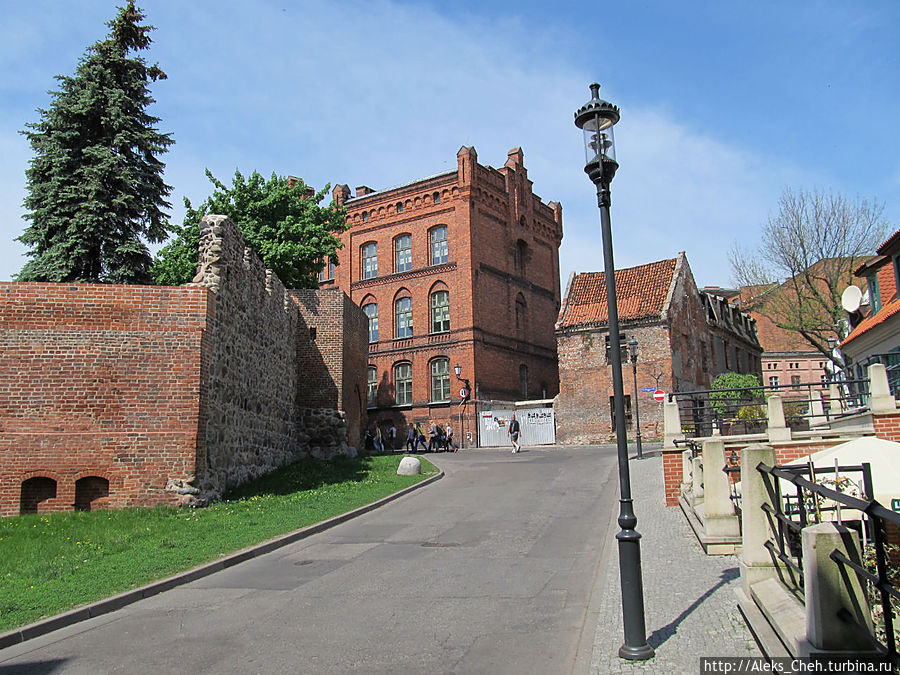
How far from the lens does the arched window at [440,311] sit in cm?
4138

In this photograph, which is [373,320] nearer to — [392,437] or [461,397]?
[392,437]

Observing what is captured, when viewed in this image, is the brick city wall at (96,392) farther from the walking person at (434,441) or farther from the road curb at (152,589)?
the walking person at (434,441)

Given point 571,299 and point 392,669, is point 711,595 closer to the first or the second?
point 392,669

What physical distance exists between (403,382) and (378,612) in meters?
35.5

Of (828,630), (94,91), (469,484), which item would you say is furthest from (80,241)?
(828,630)

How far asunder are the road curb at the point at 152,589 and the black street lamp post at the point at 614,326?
5.44 m

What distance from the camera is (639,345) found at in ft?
118

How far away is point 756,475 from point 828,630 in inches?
80.7

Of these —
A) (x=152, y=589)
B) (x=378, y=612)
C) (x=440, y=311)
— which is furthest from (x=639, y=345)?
(x=152, y=589)

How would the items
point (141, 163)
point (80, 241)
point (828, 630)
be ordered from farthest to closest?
point (141, 163)
point (80, 241)
point (828, 630)

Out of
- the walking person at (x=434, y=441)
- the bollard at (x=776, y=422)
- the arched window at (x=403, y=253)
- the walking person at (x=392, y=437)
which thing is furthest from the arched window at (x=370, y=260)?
the bollard at (x=776, y=422)

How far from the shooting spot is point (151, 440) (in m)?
13.2

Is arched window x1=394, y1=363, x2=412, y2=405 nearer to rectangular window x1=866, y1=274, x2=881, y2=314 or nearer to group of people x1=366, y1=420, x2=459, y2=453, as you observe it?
group of people x1=366, y1=420, x2=459, y2=453

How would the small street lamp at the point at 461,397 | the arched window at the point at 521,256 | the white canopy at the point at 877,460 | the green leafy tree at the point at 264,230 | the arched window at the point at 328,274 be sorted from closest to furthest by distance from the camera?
1. the white canopy at the point at 877,460
2. the green leafy tree at the point at 264,230
3. the small street lamp at the point at 461,397
4. the arched window at the point at 521,256
5. the arched window at the point at 328,274
